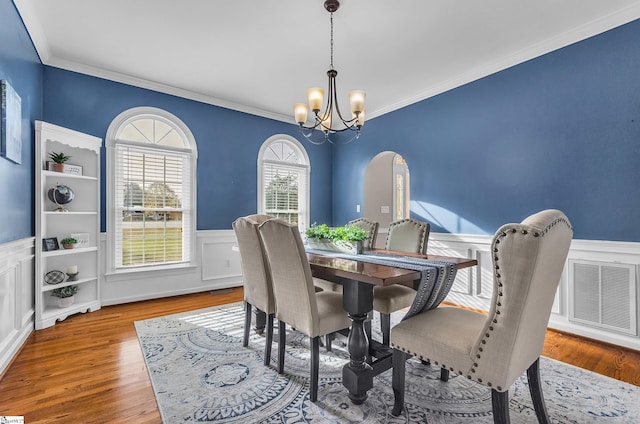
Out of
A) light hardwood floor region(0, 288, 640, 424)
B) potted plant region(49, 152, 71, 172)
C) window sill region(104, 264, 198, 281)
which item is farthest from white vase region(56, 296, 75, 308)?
potted plant region(49, 152, 71, 172)

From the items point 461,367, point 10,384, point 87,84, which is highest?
point 87,84

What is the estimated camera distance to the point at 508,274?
3.88 feet

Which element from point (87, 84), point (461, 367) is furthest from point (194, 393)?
point (87, 84)

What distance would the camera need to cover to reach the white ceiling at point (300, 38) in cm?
249

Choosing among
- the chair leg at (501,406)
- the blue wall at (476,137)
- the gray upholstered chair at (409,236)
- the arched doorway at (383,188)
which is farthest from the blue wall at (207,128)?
the chair leg at (501,406)

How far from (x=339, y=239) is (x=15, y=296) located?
2.64 m

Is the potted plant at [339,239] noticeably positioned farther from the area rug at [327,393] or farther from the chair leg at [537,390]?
the chair leg at [537,390]

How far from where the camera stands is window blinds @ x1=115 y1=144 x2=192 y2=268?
12.4ft

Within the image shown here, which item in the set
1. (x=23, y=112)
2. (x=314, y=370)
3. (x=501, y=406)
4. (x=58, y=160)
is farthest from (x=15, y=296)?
(x=501, y=406)

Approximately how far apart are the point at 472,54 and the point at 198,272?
4.33 meters

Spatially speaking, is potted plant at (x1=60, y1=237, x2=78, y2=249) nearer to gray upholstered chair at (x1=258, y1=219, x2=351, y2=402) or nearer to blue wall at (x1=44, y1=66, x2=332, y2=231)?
blue wall at (x1=44, y1=66, x2=332, y2=231)

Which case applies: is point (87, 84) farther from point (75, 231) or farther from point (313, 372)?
point (313, 372)

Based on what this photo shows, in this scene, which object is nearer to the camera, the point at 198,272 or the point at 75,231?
the point at 75,231

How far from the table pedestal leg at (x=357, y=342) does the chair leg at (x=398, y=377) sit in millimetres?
188
